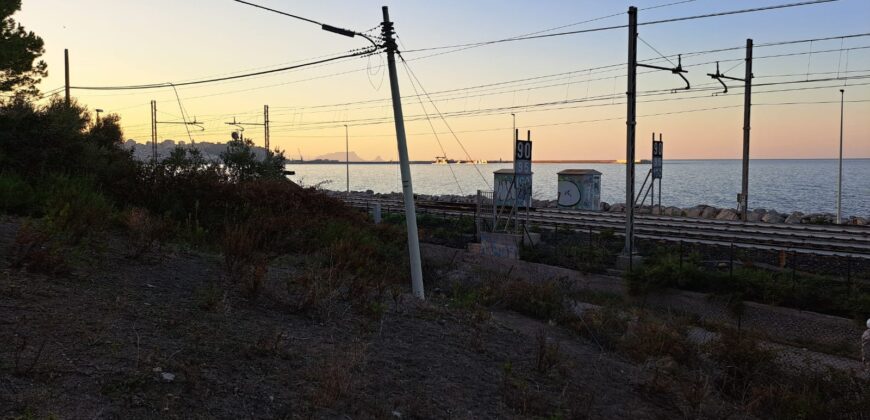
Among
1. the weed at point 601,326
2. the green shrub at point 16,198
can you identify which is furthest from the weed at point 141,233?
the weed at point 601,326

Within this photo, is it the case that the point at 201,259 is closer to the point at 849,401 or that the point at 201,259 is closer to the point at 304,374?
the point at 304,374

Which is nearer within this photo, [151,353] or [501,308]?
[151,353]

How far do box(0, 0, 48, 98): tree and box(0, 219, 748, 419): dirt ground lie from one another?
43.2 ft

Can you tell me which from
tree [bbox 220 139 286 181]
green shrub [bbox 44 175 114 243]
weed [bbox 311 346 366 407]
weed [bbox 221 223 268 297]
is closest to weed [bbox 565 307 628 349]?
weed [bbox 311 346 366 407]

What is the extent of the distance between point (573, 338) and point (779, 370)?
313 cm

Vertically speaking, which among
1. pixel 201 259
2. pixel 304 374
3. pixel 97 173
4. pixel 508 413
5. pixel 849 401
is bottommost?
pixel 849 401

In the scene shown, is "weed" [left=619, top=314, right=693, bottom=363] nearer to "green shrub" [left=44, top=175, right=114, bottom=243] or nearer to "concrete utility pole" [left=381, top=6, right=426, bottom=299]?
"concrete utility pole" [left=381, top=6, right=426, bottom=299]

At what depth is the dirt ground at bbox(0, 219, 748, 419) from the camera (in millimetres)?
4823

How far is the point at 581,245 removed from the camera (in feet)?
72.9

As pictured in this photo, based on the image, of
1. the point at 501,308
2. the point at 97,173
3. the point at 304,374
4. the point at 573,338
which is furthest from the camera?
the point at 97,173

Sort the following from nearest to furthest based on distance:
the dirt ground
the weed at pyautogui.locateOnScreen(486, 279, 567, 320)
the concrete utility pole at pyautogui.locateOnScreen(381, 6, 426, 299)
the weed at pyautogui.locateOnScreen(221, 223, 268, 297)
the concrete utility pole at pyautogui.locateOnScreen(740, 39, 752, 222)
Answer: the dirt ground
the weed at pyautogui.locateOnScreen(221, 223, 268, 297)
the weed at pyautogui.locateOnScreen(486, 279, 567, 320)
the concrete utility pole at pyautogui.locateOnScreen(381, 6, 426, 299)
the concrete utility pole at pyautogui.locateOnScreen(740, 39, 752, 222)

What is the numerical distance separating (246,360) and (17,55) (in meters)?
19.2

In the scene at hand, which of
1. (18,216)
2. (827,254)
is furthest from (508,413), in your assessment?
(827,254)

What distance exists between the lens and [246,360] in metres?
5.90
